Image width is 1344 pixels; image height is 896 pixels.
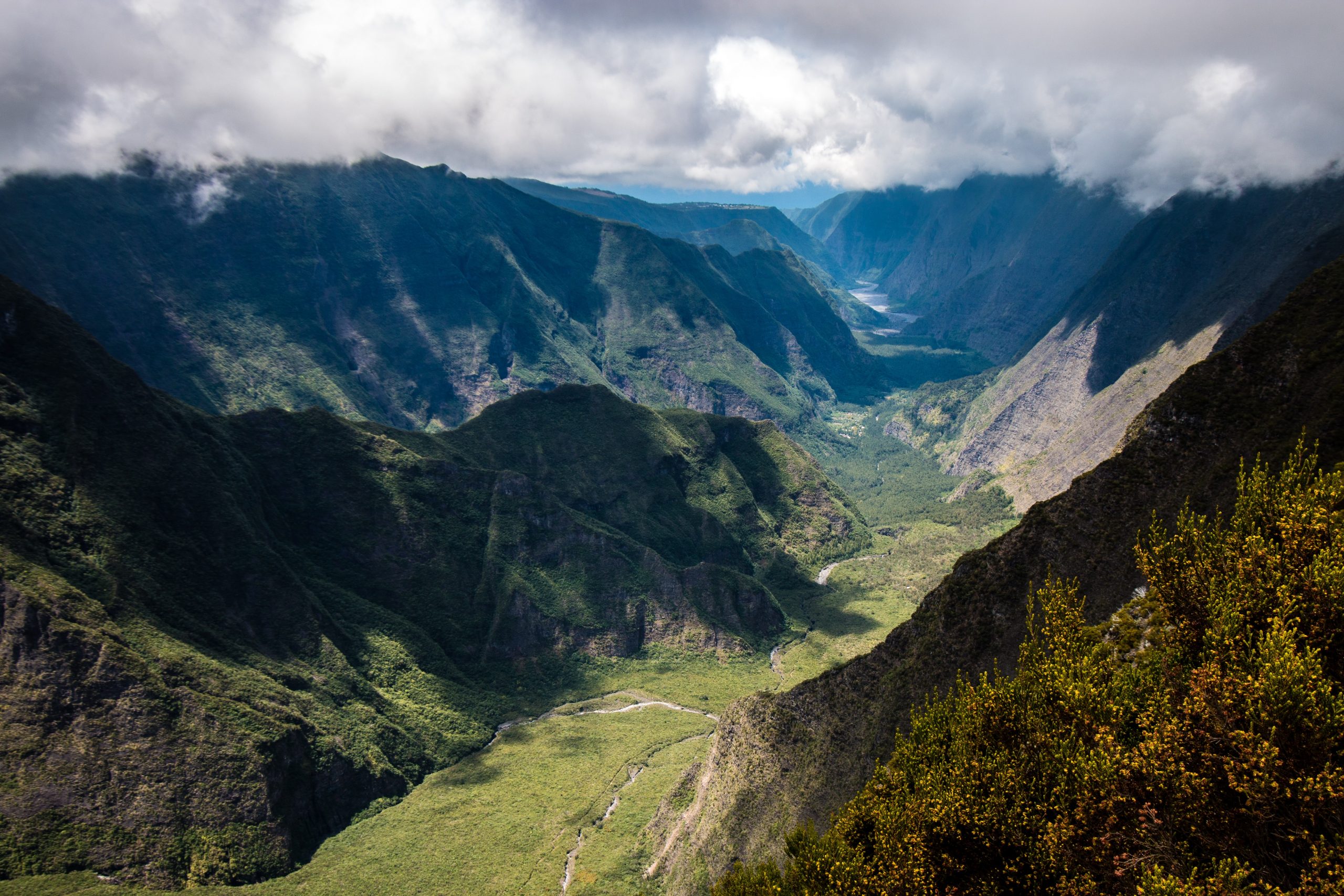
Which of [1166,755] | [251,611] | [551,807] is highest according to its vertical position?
[251,611]

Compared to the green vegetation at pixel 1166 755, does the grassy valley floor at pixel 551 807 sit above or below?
below

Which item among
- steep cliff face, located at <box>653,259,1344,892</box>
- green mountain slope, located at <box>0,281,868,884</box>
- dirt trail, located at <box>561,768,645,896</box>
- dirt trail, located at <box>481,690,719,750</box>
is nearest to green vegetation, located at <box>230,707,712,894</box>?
dirt trail, located at <box>561,768,645,896</box>

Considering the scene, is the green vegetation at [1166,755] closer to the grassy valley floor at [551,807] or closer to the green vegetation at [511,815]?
the grassy valley floor at [551,807]

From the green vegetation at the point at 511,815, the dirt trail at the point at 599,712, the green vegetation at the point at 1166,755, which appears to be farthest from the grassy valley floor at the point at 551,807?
the green vegetation at the point at 1166,755

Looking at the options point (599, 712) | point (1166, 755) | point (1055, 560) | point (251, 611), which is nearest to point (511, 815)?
point (599, 712)

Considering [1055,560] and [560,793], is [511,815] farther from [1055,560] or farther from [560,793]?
[1055,560]

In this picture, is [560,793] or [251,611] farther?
[251,611]
